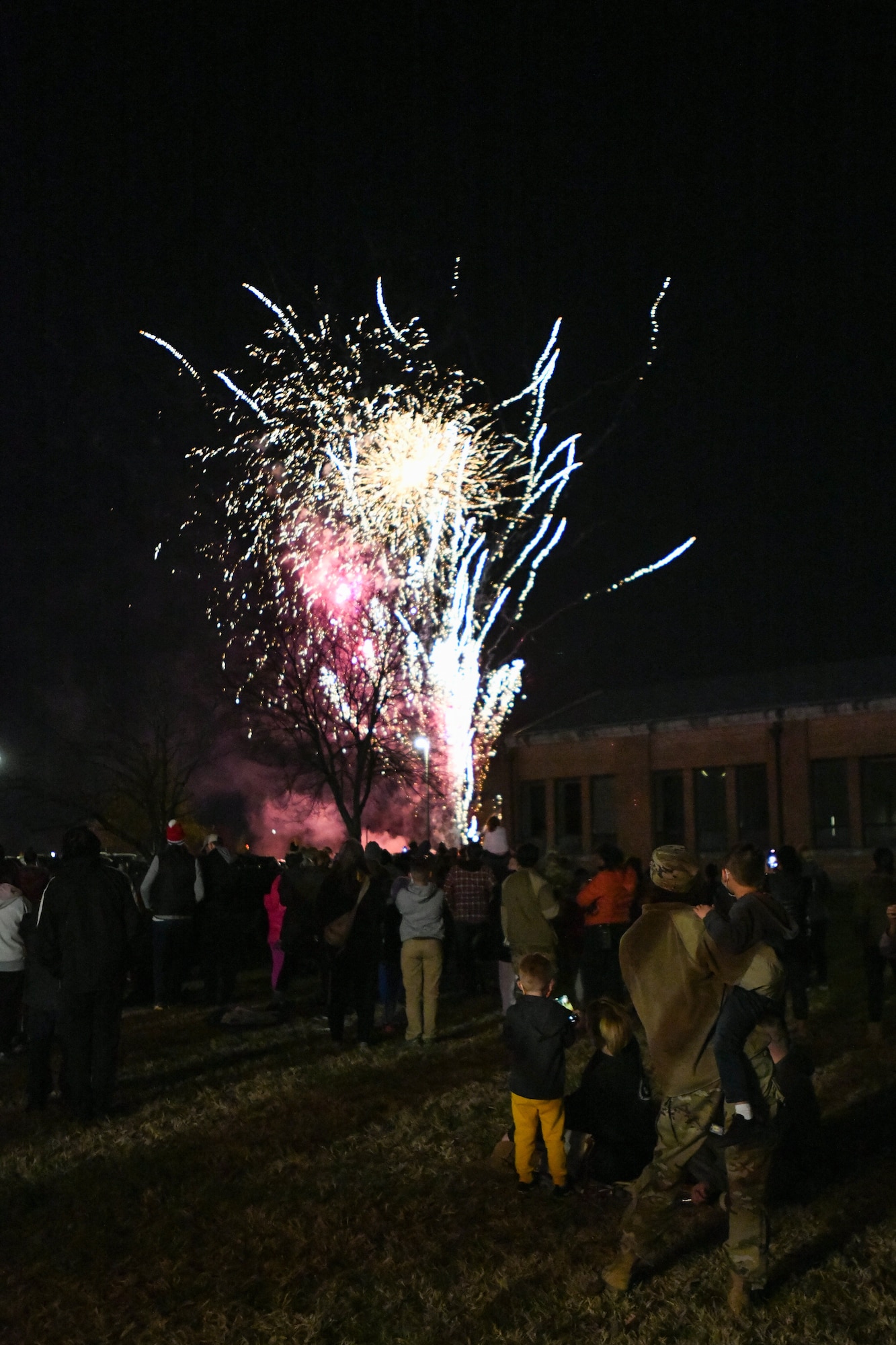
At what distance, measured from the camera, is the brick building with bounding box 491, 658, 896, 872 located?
106 feet

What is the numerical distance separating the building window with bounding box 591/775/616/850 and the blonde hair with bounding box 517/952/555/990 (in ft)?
104

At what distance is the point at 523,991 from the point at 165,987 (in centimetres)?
705

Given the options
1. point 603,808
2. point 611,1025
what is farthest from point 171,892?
point 603,808

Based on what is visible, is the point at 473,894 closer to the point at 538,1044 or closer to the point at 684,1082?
the point at 538,1044

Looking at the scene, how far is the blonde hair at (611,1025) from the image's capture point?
6.76 metres

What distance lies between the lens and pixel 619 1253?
5047 millimetres

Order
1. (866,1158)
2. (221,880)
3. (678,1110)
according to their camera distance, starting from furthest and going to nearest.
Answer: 1. (221,880)
2. (866,1158)
3. (678,1110)

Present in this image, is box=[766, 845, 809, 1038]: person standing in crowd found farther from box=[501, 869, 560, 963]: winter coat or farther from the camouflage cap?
the camouflage cap

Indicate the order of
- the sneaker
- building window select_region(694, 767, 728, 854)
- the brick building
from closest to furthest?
the sneaker → the brick building → building window select_region(694, 767, 728, 854)

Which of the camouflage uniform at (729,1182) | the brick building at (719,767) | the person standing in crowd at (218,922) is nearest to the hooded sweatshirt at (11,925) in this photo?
the person standing in crowd at (218,922)

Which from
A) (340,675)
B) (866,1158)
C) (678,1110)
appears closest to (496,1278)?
(678,1110)

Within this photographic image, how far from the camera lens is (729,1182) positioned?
15.8ft

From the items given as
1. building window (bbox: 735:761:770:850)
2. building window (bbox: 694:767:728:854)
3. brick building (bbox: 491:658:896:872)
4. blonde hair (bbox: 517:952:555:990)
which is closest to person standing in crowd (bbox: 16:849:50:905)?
blonde hair (bbox: 517:952:555:990)

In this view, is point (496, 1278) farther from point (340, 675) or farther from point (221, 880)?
point (340, 675)
